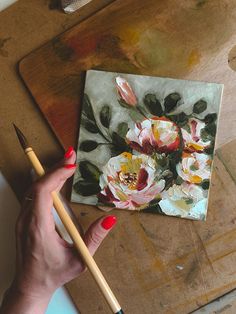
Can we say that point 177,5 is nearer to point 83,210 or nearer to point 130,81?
point 130,81

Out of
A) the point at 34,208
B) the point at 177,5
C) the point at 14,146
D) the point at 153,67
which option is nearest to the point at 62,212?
the point at 34,208

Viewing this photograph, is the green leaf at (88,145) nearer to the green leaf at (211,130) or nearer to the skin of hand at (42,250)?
the skin of hand at (42,250)

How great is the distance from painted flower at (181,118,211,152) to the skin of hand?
18 cm

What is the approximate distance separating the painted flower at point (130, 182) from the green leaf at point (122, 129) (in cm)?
3

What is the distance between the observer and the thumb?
0.72 meters

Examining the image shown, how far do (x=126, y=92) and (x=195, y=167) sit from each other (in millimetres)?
170

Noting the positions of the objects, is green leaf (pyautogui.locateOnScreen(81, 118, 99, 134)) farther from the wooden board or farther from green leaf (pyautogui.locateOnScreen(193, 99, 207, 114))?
green leaf (pyautogui.locateOnScreen(193, 99, 207, 114))

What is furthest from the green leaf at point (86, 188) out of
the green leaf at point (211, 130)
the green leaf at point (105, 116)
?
the green leaf at point (211, 130)

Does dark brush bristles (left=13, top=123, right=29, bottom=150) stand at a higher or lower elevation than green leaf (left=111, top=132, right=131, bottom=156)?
higher

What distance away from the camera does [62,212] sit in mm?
710

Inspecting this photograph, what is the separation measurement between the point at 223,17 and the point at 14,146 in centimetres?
41

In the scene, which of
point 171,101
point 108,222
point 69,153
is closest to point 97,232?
point 108,222

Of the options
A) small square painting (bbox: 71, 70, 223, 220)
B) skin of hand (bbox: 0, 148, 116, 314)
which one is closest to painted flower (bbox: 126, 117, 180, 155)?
small square painting (bbox: 71, 70, 223, 220)

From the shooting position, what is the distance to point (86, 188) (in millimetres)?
789
